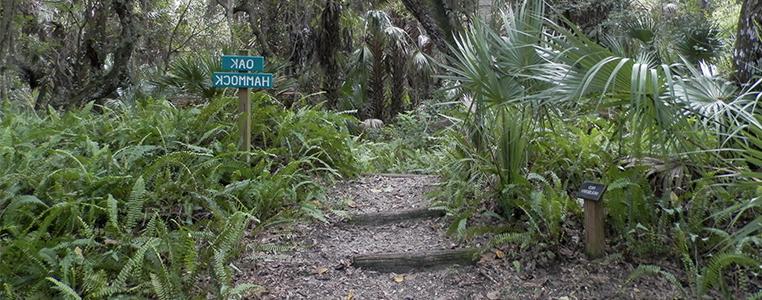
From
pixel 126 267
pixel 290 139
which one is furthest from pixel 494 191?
pixel 126 267

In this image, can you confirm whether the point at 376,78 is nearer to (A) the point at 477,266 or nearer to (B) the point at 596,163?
(B) the point at 596,163

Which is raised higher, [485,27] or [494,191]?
[485,27]

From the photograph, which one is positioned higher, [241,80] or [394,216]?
[241,80]

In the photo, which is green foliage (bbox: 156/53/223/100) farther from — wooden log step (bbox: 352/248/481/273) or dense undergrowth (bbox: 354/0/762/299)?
wooden log step (bbox: 352/248/481/273)

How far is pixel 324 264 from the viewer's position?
4164mm

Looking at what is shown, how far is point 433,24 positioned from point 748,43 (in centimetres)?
473

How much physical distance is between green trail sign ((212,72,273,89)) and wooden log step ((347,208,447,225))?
1.48m

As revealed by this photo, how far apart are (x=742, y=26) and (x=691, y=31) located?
4560 millimetres

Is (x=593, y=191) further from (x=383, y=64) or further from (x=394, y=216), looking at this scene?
(x=383, y=64)

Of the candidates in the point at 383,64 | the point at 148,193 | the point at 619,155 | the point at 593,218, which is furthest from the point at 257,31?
the point at 593,218

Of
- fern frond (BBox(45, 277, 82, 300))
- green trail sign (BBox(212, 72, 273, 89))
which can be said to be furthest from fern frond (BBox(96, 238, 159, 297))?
green trail sign (BBox(212, 72, 273, 89))

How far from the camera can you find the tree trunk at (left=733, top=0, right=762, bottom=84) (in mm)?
4387

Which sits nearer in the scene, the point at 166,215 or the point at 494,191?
the point at 166,215

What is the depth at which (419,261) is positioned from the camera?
4.15m
